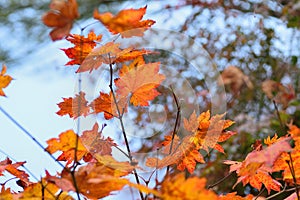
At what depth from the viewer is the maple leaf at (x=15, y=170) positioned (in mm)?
711

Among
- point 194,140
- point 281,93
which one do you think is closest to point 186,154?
point 194,140

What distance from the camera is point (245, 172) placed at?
→ 67cm

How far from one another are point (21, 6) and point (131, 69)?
317 cm

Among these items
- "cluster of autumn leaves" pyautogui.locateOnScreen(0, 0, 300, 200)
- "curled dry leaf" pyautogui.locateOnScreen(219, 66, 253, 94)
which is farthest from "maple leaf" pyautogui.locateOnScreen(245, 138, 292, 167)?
"curled dry leaf" pyautogui.locateOnScreen(219, 66, 253, 94)

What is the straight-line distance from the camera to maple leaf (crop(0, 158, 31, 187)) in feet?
2.33

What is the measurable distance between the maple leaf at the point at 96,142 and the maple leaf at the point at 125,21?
15 centimetres

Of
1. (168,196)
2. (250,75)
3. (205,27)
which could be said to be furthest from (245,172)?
(205,27)

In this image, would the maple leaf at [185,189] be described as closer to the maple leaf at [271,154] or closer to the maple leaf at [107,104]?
the maple leaf at [271,154]

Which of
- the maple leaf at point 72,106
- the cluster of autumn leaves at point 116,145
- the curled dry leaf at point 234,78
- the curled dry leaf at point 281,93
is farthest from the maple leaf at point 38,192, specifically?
the curled dry leaf at point 234,78

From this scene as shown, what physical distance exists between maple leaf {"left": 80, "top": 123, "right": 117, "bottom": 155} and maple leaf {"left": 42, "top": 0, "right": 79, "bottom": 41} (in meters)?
0.22

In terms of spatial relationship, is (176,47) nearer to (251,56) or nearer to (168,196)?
(251,56)

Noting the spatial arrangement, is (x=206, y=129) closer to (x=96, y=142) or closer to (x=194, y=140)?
(x=194, y=140)

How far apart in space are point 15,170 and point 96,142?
124 millimetres

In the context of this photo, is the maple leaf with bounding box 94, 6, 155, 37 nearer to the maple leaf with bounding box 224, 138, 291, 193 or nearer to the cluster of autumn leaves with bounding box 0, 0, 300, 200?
the cluster of autumn leaves with bounding box 0, 0, 300, 200
